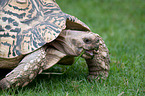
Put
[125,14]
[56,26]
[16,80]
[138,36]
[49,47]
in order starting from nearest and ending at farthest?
[16,80] → [56,26] → [49,47] → [138,36] → [125,14]

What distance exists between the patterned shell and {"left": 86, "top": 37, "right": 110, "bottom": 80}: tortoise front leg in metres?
0.49

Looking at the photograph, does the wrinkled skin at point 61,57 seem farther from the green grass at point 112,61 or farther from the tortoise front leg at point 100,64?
the green grass at point 112,61

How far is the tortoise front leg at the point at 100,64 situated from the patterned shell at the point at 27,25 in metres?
0.49

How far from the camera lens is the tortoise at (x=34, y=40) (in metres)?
2.69

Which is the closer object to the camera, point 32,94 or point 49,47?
point 32,94

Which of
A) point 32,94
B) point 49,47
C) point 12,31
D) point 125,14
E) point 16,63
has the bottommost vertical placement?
point 32,94

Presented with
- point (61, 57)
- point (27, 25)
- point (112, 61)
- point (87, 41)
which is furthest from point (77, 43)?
point (112, 61)

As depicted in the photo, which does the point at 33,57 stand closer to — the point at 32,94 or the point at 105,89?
the point at 32,94

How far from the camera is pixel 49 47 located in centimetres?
309

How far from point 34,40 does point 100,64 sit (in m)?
1.08

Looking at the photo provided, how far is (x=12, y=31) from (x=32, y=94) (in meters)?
0.84

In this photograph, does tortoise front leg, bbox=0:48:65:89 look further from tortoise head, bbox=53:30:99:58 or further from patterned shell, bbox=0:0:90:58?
tortoise head, bbox=53:30:99:58

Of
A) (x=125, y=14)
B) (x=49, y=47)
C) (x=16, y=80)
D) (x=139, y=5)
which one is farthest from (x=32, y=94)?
(x=139, y=5)

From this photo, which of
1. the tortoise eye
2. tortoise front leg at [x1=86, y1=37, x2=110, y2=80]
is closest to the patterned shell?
the tortoise eye
